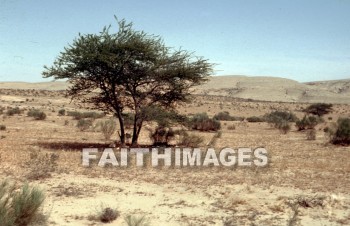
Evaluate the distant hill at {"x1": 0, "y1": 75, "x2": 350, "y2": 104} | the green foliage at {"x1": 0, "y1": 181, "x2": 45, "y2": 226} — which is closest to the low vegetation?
the green foliage at {"x1": 0, "y1": 181, "x2": 45, "y2": 226}

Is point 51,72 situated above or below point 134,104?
above

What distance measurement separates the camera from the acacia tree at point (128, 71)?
1966cm

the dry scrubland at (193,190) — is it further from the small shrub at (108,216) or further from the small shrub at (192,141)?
the small shrub at (192,141)

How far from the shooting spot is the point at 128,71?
2012 cm

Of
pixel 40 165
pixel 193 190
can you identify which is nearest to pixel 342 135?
pixel 193 190

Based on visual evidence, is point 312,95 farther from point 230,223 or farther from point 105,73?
point 230,223

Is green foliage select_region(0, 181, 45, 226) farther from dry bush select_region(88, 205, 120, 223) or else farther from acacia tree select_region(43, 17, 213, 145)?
acacia tree select_region(43, 17, 213, 145)

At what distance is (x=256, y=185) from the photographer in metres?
12.2

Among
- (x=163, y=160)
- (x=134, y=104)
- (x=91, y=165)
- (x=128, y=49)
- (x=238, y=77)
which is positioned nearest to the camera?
(x=91, y=165)

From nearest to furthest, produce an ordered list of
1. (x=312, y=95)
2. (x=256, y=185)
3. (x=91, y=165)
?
(x=256, y=185), (x=91, y=165), (x=312, y=95)

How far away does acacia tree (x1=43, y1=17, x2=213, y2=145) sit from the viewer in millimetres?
19656

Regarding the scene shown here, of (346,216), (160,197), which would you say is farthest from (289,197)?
(160,197)

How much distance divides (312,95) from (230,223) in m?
130

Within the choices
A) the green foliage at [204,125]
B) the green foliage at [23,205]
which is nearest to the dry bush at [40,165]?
the green foliage at [23,205]
